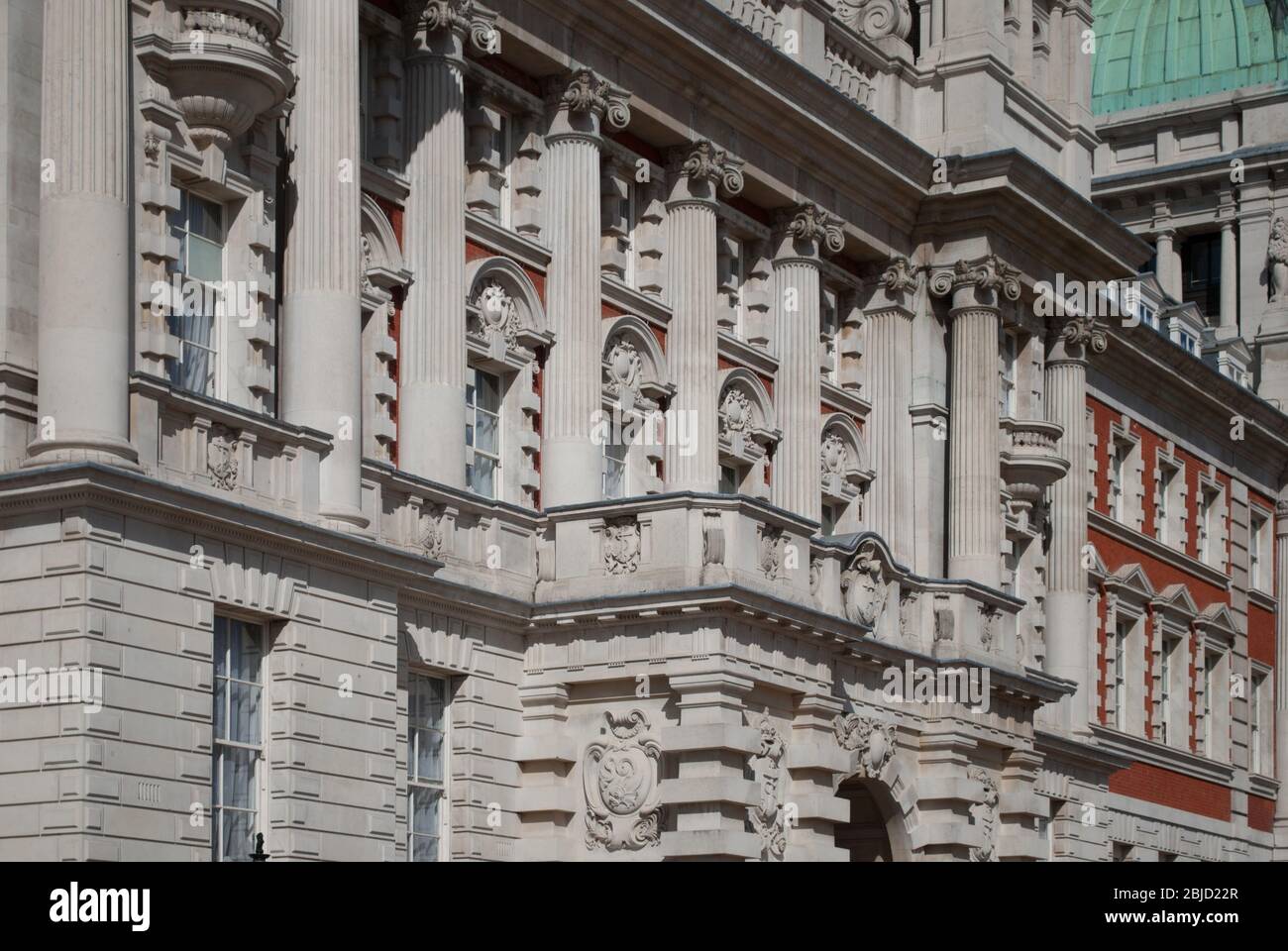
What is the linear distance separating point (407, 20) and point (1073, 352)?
18.1 meters

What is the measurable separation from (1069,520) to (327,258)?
70.7 ft

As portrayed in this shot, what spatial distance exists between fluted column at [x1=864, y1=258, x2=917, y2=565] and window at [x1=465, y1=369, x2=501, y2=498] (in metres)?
10.0

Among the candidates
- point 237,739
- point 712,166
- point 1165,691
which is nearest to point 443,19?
point 712,166

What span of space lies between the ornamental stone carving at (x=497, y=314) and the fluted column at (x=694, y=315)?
11.7 ft

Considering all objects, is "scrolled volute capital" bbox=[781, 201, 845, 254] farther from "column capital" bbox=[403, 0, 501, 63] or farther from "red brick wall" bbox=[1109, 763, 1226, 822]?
"red brick wall" bbox=[1109, 763, 1226, 822]

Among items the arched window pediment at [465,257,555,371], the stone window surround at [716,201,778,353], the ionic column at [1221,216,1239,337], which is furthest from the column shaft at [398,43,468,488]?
the ionic column at [1221,216,1239,337]

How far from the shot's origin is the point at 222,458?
25.2 meters

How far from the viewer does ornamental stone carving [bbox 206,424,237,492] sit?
2508 centimetres

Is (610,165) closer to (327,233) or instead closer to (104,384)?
(327,233)

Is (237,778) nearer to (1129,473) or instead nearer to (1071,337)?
(1071,337)

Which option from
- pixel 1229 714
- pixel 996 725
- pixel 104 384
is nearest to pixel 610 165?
pixel 996 725

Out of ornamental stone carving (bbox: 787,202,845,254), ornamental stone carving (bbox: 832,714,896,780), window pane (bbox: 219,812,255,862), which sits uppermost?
ornamental stone carving (bbox: 787,202,845,254)

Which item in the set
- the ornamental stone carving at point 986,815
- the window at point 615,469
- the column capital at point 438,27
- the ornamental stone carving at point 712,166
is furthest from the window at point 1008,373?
the column capital at point 438,27

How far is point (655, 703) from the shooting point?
29703 millimetres
